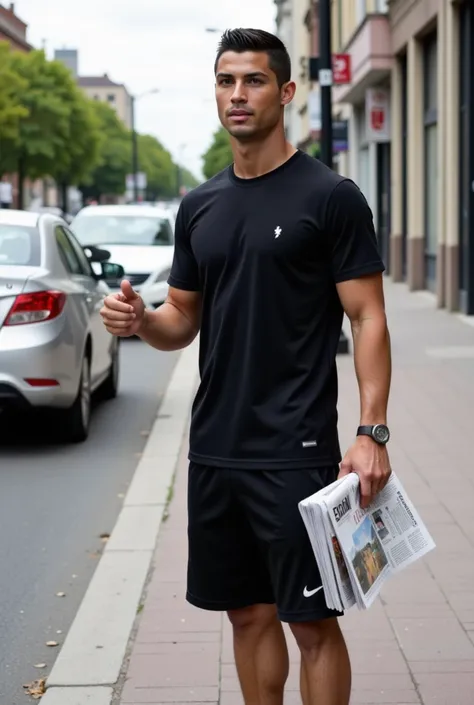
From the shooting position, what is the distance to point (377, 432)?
3377mm

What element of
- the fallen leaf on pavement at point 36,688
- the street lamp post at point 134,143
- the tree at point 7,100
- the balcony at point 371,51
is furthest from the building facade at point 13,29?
the fallen leaf on pavement at point 36,688

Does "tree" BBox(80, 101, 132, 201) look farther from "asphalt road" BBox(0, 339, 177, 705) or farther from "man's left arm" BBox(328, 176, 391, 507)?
"man's left arm" BBox(328, 176, 391, 507)

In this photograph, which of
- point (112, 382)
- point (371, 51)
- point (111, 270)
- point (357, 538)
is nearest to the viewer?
point (357, 538)

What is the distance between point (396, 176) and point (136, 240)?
8853 mm

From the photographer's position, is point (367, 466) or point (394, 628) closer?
point (367, 466)

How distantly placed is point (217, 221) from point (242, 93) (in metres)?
0.32

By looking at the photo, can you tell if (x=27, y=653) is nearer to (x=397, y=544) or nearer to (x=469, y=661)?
(x=469, y=661)

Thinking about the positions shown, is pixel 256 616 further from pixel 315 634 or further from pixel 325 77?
pixel 325 77

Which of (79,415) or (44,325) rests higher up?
(44,325)

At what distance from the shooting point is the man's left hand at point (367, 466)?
332 centimetres

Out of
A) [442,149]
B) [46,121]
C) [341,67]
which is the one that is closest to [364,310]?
[442,149]

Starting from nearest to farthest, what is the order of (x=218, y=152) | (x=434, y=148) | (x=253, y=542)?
(x=253, y=542) < (x=434, y=148) < (x=218, y=152)

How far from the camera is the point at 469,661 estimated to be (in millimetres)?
4633

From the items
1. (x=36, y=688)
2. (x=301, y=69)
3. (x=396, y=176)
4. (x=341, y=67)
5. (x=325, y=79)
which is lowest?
(x=36, y=688)
